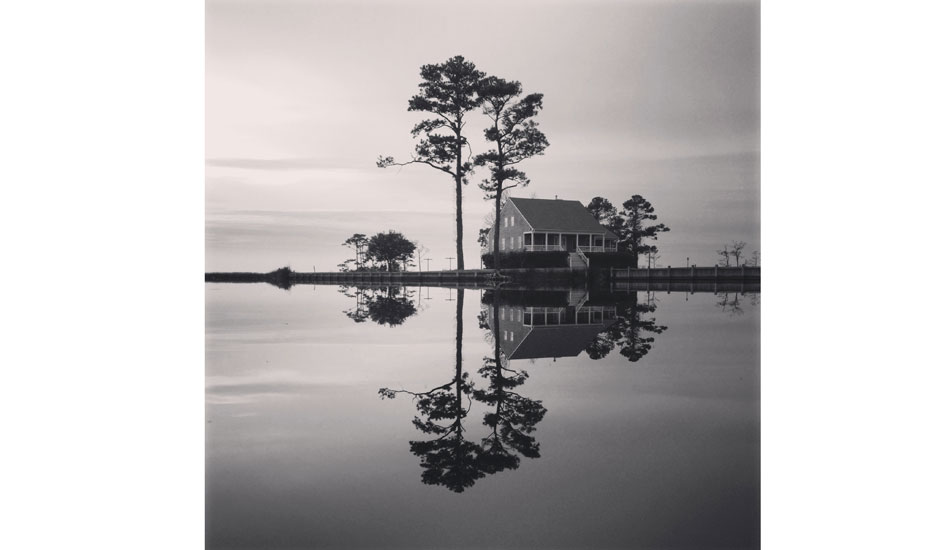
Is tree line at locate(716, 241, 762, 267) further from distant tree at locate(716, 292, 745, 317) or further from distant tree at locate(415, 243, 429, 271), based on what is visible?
distant tree at locate(415, 243, 429, 271)

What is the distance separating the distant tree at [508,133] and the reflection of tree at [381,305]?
0.84 m

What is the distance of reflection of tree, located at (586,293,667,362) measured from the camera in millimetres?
4312

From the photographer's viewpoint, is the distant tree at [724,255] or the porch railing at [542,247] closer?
the distant tree at [724,255]

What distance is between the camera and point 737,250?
4.27 m

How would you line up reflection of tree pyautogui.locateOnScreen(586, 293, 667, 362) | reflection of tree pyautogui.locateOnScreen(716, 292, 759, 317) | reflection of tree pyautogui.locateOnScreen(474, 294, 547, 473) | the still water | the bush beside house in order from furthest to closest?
the bush beside house < reflection of tree pyautogui.locateOnScreen(586, 293, 667, 362) < reflection of tree pyautogui.locateOnScreen(716, 292, 759, 317) < reflection of tree pyautogui.locateOnScreen(474, 294, 547, 473) < the still water

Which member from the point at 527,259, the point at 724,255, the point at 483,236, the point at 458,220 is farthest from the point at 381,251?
the point at 724,255

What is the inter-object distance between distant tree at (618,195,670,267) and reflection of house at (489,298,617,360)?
43 cm

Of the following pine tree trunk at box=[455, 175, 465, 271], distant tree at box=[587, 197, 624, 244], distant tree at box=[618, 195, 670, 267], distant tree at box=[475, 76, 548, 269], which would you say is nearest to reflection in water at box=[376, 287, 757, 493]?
pine tree trunk at box=[455, 175, 465, 271]

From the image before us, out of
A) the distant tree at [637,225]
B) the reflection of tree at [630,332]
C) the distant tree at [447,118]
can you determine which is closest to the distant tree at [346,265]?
the distant tree at [447,118]

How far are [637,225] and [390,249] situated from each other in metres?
1.49

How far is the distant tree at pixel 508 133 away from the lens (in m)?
4.28

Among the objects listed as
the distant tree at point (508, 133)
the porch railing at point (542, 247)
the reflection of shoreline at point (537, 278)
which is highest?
the distant tree at point (508, 133)

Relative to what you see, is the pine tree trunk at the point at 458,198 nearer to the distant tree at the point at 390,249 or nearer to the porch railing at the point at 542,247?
the distant tree at the point at 390,249
